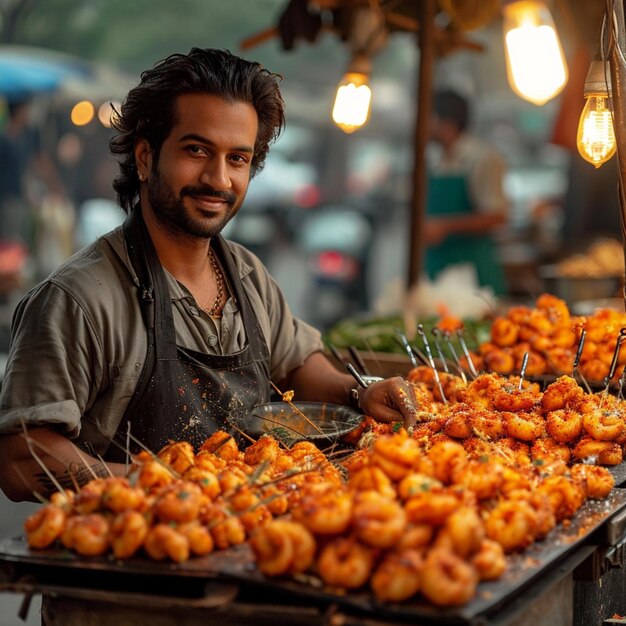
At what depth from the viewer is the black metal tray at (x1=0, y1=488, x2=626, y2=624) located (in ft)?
6.22

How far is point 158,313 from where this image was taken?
126 inches

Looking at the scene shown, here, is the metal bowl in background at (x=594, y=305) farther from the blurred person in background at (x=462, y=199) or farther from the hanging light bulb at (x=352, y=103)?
the hanging light bulb at (x=352, y=103)

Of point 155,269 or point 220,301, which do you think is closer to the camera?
point 155,269

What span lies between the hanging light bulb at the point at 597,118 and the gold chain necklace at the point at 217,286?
142 centimetres

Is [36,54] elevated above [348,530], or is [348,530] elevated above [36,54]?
[36,54]

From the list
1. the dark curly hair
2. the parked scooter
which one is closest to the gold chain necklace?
the dark curly hair

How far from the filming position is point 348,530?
2055mm

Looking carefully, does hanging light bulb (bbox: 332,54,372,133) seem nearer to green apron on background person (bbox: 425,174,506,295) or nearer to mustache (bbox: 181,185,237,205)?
mustache (bbox: 181,185,237,205)

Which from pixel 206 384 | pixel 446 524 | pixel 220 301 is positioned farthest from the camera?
pixel 220 301

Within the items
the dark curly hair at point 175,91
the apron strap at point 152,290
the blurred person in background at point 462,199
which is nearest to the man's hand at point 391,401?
the apron strap at point 152,290

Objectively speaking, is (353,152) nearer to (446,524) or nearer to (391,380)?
(391,380)

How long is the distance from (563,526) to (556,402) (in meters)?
0.94

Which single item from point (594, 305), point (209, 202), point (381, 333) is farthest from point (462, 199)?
point (209, 202)

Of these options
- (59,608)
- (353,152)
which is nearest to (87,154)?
(353,152)
